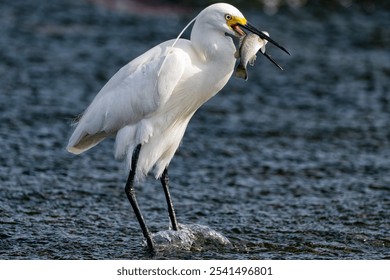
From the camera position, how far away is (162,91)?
7152 mm

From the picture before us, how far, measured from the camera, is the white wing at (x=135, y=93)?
23.4 ft

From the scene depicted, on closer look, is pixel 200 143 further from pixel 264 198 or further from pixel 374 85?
pixel 374 85

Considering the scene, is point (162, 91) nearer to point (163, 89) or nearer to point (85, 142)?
point (163, 89)

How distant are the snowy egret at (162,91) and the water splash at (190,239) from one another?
0.73 feet

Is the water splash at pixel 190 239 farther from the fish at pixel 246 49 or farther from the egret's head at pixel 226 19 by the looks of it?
the egret's head at pixel 226 19

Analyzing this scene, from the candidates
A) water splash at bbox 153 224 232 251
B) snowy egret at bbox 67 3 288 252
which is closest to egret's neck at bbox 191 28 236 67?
snowy egret at bbox 67 3 288 252

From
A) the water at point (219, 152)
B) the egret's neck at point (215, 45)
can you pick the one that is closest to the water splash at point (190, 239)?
the water at point (219, 152)

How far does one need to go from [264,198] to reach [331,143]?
7.15 feet

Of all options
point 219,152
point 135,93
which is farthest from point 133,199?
point 219,152

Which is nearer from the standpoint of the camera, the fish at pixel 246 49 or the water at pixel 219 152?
the fish at pixel 246 49

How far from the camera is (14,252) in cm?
710

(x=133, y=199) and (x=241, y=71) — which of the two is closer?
(x=241, y=71)

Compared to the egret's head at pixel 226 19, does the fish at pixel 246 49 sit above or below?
below

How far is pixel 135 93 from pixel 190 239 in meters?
1.30
